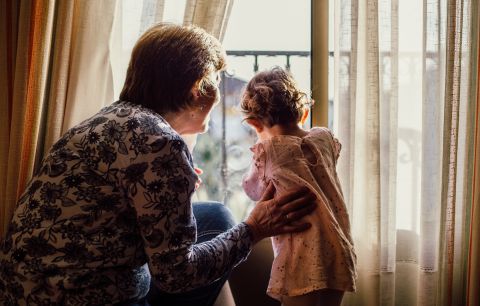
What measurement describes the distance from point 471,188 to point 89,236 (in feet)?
4.42

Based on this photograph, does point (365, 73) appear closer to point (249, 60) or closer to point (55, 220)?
point (249, 60)

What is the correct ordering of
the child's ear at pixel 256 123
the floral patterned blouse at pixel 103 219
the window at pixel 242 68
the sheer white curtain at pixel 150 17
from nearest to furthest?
1. the floral patterned blouse at pixel 103 219
2. the child's ear at pixel 256 123
3. the sheer white curtain at pixel 150 17
4. the window at pixel 242 68

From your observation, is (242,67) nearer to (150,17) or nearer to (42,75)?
(150,17)

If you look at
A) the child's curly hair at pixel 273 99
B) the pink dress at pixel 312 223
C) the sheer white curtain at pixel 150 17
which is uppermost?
the sheer white curtain at pixel 150 17

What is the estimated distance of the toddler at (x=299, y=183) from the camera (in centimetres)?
145

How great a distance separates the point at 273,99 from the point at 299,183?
0.88 ft

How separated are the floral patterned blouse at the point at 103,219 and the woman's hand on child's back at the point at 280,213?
248 millimetres

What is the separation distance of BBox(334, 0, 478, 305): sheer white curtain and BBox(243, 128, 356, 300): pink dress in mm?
251

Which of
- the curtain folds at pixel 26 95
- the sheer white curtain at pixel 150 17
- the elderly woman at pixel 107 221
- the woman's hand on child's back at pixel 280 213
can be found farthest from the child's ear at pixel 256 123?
the curtain folds at pixel 26 95

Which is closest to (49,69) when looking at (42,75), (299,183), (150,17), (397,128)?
(42,75)

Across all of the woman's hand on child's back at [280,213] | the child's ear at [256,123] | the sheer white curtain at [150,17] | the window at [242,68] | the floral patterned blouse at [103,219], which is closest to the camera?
the floral patterned blouse at [103,219]

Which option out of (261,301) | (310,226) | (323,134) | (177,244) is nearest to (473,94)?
(323,134)

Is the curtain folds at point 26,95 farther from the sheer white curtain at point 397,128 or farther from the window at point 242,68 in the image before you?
the sheer white curtain at point 397,128

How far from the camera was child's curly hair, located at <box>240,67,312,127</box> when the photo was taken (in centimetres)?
154
